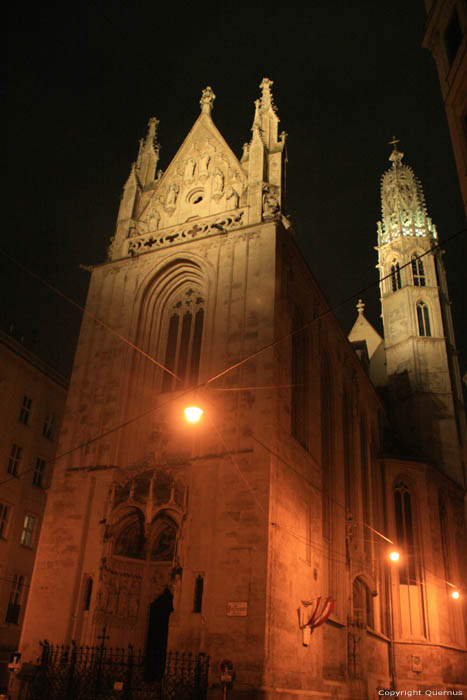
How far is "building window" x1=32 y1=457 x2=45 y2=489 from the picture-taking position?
28562 mm

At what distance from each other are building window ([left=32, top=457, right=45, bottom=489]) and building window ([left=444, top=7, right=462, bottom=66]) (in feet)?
75.2

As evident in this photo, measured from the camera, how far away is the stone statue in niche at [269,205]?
2402cm

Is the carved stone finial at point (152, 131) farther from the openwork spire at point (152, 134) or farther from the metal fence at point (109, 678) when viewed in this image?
the metal fence at point (109, 678)

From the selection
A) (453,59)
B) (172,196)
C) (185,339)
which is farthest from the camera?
(172,196)

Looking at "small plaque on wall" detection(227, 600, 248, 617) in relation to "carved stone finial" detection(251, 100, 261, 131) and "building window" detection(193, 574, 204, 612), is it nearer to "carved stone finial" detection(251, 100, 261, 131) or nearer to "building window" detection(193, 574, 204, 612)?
"building window" detection(193, 574, 204, 612)

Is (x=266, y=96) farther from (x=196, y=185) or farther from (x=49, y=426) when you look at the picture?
(x=49, y=426)

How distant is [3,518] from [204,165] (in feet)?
56.3

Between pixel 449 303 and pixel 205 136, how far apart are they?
21.6 meters

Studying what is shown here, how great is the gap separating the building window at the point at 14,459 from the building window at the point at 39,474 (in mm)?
1005

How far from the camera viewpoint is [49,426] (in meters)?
30.4

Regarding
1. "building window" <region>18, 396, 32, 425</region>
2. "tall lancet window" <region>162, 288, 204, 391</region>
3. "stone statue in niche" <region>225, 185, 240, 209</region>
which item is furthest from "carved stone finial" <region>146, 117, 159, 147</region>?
"building window" <region>18, 396, 32, 425</region>

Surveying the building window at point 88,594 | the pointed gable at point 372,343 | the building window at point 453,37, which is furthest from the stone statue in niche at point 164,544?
the pointed gable at point 372,343

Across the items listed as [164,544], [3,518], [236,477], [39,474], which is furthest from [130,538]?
[39,474]

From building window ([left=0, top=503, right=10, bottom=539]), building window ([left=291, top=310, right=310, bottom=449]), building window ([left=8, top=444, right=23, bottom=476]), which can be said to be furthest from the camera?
building window ([left=8, top=444, right=23, bottom=476])
